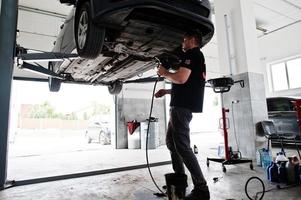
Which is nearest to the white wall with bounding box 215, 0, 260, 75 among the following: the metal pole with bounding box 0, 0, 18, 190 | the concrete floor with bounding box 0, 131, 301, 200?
the concrete floor with bounding box 0, 131, 301, 200

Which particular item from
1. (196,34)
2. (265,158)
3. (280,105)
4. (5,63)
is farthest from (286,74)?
(5,63)

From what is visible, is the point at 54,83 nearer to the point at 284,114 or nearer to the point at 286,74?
the point at 284,114

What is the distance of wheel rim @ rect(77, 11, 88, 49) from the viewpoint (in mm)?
1722

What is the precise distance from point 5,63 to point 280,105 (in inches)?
190

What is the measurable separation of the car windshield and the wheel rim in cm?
419

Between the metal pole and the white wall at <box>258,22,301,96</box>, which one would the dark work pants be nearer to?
the metal pole

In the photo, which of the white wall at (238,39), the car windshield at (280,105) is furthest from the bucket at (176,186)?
the car windshield at (280,105)

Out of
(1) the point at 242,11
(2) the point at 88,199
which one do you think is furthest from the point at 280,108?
(2) the point at 88,199

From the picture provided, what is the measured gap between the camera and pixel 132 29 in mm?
1691

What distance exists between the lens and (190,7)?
151 cm

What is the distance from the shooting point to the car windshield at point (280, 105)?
4.30 metres

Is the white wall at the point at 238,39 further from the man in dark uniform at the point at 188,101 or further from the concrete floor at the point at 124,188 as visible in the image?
the man in dark uniform at the point at 188,101

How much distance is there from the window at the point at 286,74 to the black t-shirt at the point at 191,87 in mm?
6204

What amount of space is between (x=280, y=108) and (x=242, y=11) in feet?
7.07
